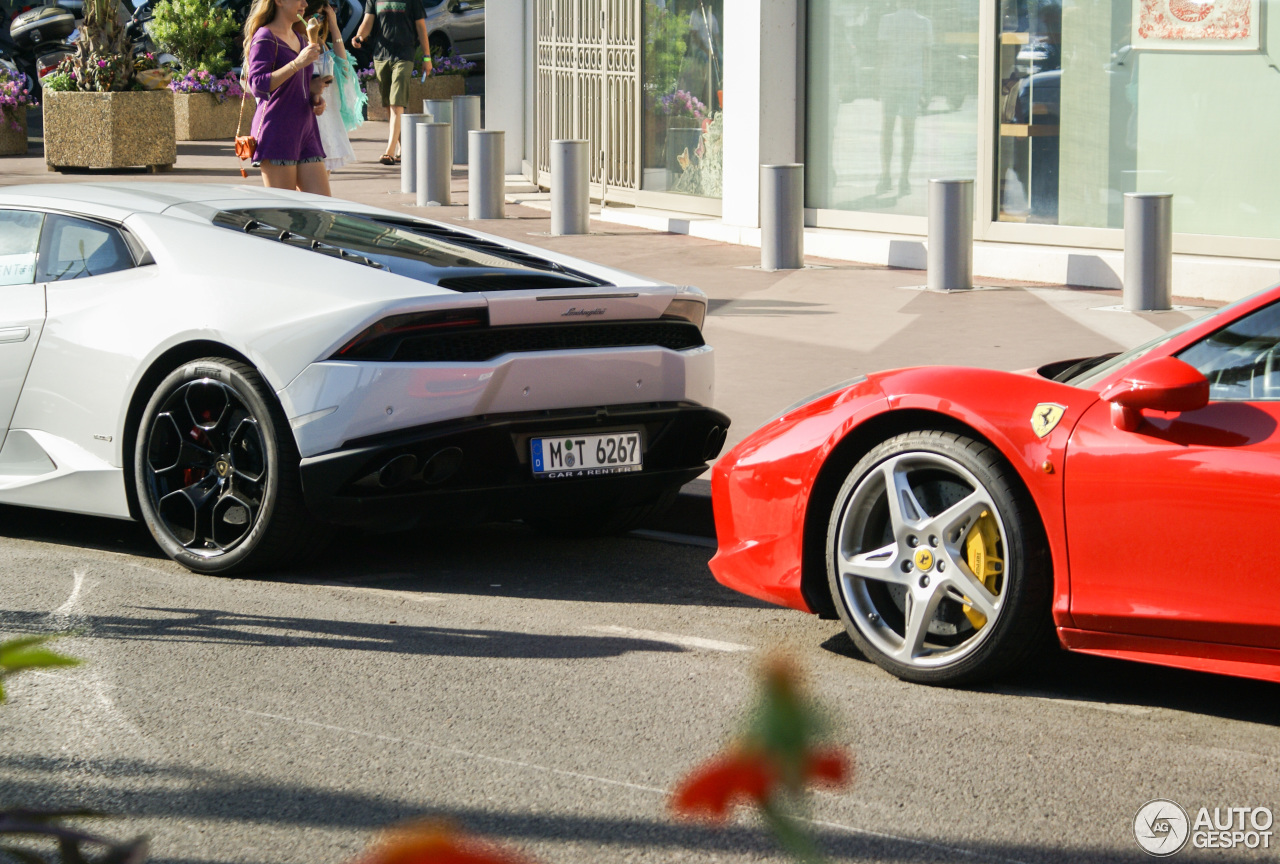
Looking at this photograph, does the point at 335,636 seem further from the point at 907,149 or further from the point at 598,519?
the point at 907,149

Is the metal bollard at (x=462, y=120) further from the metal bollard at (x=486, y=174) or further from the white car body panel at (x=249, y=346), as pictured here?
the white car body panel at (x=249, y=346)

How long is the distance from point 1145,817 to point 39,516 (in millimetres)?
4865

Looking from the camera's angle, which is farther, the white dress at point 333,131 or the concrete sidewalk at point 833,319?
the white dress at point 333,131

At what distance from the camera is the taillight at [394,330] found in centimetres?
511

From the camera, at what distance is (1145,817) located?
336 cm

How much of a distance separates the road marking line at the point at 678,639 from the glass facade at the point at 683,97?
10.9 m

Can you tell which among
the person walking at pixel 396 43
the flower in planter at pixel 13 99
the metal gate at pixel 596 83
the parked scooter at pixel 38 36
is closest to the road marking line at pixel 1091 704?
the metal gate at pixel 596 83

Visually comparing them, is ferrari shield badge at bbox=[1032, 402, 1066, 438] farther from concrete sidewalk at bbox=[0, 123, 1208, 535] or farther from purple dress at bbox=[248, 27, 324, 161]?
purple dress at bbox=[248, 27, 324, 161]

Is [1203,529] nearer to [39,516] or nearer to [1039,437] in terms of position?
[1039,437]

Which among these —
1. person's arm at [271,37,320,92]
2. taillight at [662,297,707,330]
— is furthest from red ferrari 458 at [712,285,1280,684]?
person's arm at [271,37,320,92]

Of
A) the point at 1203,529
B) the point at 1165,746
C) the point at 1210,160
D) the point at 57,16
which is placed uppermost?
the point at 57,16

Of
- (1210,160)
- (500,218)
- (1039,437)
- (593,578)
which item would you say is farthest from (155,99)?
(1039,437)

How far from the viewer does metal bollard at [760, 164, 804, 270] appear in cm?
1272

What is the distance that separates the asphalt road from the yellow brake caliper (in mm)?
296
